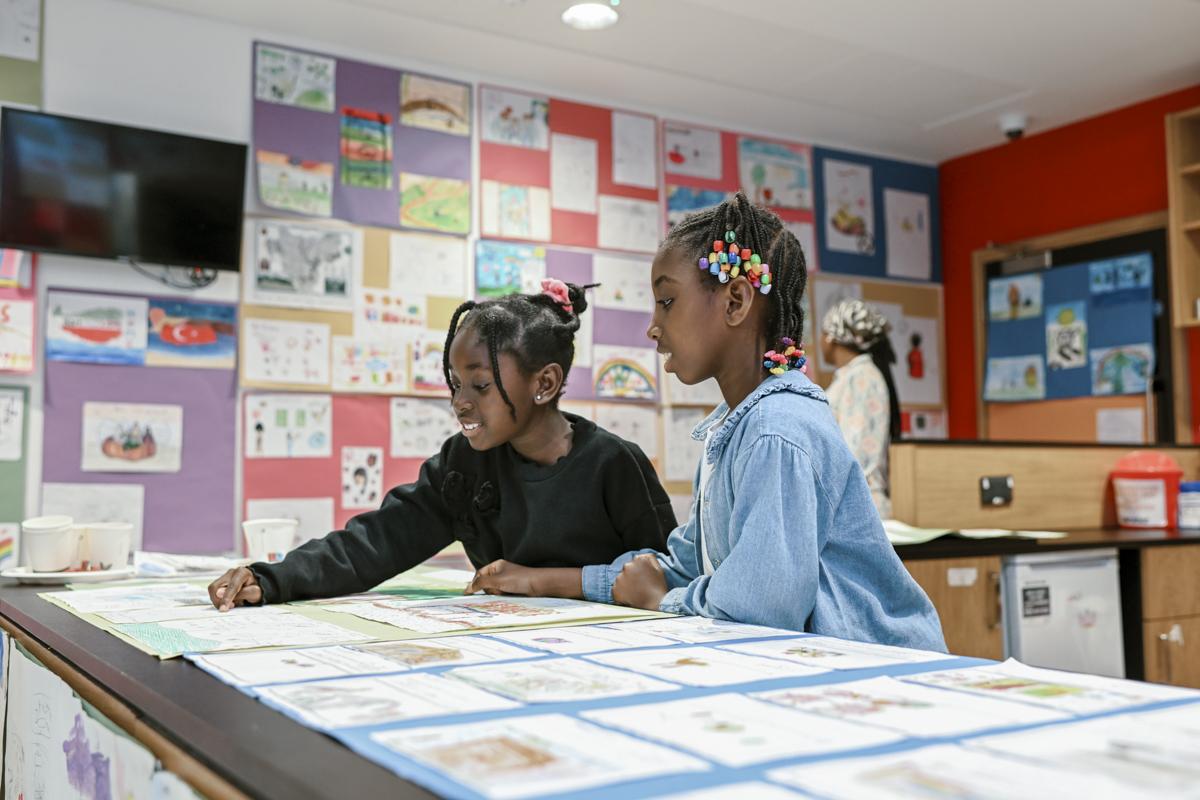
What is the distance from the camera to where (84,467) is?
3.21 meters

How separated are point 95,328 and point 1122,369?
158 inches

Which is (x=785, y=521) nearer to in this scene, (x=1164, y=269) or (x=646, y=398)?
(x=646, y=398)

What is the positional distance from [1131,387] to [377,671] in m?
4.42

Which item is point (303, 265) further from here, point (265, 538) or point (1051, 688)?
point (1051, 688)

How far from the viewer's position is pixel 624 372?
4227 millimetres

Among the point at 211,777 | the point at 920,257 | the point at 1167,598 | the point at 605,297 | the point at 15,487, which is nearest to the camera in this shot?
the point at 211,777

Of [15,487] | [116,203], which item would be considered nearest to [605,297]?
[116,203]

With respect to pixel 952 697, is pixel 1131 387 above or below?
above

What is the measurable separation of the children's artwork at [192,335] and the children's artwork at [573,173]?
1.36 meters

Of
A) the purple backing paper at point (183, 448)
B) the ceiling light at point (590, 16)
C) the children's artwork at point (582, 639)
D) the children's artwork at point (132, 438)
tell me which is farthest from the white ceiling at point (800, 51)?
the children's artwork at point (582, 639)

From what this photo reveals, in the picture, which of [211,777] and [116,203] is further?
[116,203]

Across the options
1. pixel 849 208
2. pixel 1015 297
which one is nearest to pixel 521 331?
pixel 849 208

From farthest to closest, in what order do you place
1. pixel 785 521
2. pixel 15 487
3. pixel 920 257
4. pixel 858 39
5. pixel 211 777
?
pixel 920 257 < pixel 858 39 < pixel 15 487 < pixel 785 521 < pixel 211 777

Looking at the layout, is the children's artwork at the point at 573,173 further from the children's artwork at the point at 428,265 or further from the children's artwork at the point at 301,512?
the children's artwork at the point at 301,512
